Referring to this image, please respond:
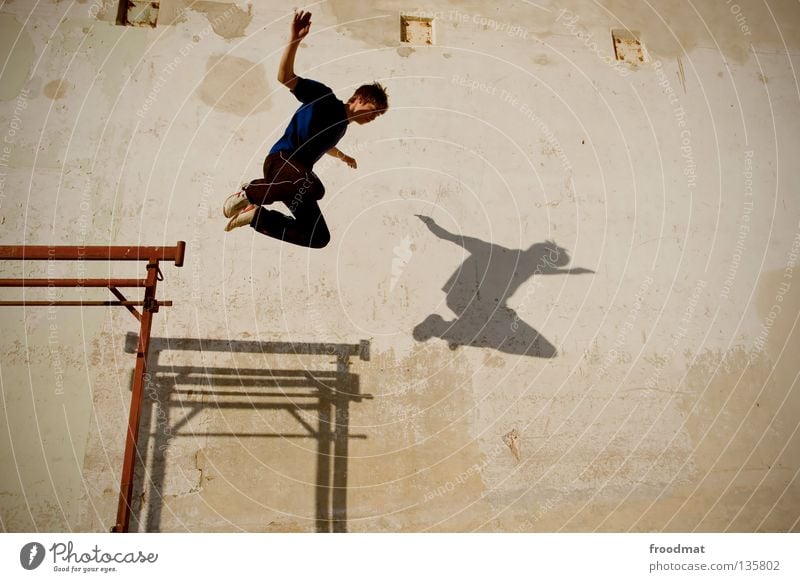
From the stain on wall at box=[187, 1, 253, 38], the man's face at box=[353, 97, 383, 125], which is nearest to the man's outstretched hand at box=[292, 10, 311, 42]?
the stain on wall at box=[187, 1, 253, 38]

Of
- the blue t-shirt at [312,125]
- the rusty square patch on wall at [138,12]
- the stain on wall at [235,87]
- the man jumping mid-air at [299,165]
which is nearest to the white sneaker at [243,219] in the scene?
the man jumping mid-air at [299,165]

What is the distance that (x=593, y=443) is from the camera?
29.4 ft

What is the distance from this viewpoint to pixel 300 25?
10.4m

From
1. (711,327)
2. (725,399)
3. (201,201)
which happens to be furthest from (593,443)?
(201,201)

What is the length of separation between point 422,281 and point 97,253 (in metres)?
4.80

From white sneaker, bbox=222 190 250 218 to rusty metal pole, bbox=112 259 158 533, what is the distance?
8.59 feet

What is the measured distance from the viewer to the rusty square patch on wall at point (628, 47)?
11414 mm

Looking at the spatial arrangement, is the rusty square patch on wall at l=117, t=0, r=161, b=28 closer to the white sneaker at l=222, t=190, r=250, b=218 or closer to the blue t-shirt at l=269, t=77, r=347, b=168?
the blue t-shirt at l=269, t=77, r=347, b=168

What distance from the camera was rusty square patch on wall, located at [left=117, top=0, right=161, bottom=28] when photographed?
33.9 ft

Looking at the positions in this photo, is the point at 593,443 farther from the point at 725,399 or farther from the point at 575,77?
the point at 575,77

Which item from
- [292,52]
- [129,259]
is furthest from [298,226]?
[292,52]

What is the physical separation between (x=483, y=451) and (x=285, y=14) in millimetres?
8512

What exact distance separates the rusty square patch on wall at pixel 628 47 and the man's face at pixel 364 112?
Result: 5045mm

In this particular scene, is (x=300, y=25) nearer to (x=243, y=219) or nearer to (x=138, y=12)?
(x=138, y=12)
